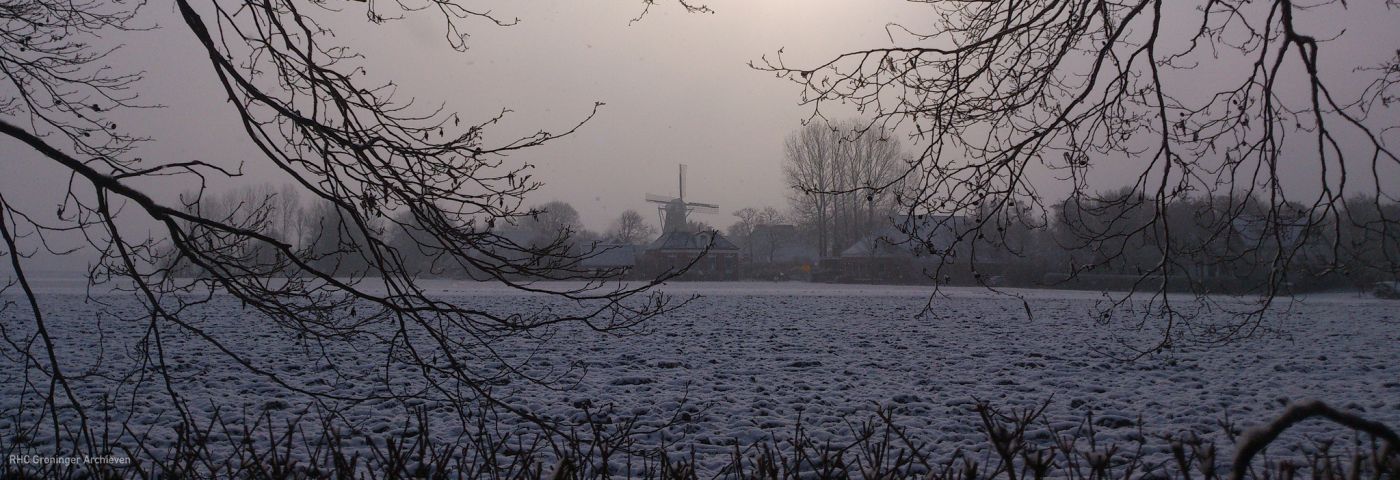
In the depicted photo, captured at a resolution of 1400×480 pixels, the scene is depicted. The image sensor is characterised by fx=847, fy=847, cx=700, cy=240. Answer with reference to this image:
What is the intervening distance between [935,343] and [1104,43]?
30.7 ft

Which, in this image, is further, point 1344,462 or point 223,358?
point 223,358

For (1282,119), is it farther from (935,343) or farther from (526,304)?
(526,304)

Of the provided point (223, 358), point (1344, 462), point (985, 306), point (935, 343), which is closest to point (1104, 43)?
point (1344, 462)

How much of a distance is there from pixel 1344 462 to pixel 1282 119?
3069 millimetres

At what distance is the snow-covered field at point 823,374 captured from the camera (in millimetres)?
8242

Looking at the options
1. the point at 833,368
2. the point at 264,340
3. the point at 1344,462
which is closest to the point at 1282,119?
the point at 1344,462

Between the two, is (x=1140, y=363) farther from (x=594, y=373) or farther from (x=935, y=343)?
(x=594, y=373)

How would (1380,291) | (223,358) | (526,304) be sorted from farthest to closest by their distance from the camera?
(1380,291), (526,304), (223,358)

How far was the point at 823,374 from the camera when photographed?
36.3ft

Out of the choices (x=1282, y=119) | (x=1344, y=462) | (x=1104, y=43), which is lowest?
(x=1344, y=462)

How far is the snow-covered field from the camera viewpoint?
8242 millimetres

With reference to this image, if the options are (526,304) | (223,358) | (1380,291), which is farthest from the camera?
(1380,291)

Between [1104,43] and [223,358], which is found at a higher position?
[1104,43]

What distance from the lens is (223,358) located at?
38.6 feet
